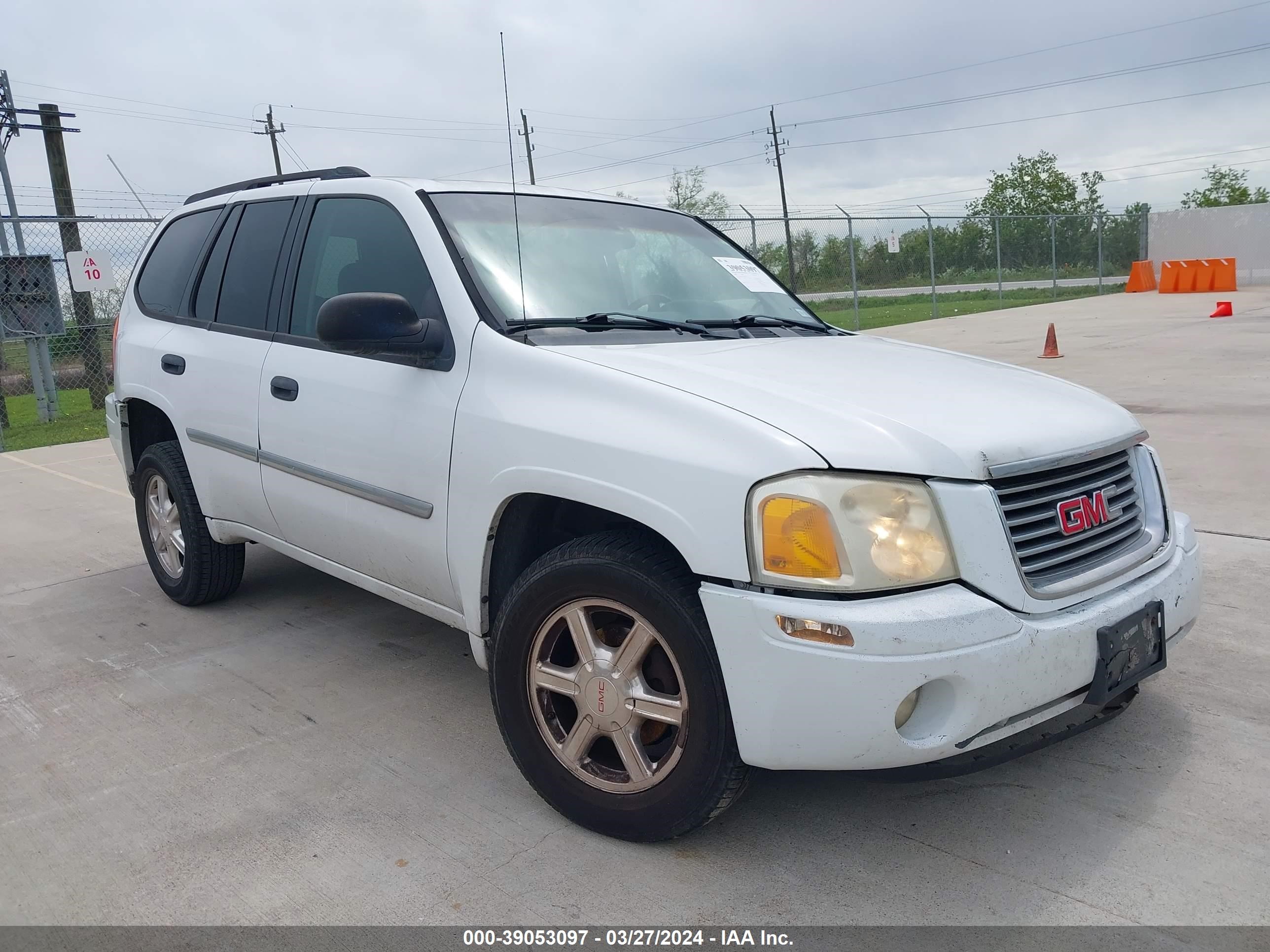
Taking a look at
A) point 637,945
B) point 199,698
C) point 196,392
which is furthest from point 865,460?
point 196,392

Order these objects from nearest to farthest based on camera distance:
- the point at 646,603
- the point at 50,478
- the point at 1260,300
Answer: the point at 646,603 → the point at 50,478 → the point at 1260,300

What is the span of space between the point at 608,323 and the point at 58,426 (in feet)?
40.6

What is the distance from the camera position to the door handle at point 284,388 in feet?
12.1

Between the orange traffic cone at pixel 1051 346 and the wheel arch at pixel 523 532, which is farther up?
the wheel arch at pixel 523 532

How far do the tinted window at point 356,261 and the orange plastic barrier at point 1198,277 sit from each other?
28.0 metres

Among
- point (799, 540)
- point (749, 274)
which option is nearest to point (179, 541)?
point (749, 274)

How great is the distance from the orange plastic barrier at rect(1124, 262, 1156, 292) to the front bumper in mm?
30315

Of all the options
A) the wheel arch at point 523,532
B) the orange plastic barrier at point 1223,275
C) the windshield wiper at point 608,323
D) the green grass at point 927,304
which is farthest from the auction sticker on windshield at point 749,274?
the orange plastic barrier at point 1223,275

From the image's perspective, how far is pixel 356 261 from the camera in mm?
3682

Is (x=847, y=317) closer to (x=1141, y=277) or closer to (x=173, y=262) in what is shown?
(x=1141, y=277)

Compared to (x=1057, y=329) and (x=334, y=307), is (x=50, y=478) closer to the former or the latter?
(x=334, y=307)

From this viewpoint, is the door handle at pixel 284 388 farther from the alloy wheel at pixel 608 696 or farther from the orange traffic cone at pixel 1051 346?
the orange traffic cone at pixel 1051 346

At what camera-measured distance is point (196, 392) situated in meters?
4.31

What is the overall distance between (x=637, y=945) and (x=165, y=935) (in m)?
1.09
